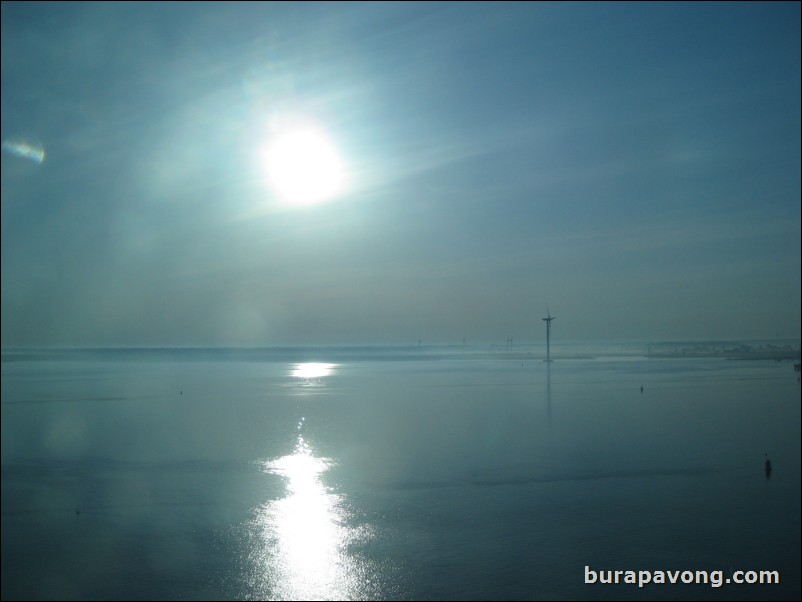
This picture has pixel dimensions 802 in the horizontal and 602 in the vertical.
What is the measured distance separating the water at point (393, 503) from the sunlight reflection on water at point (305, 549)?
0.23ft

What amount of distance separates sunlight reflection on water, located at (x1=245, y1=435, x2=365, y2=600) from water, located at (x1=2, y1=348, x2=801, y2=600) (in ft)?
0.23

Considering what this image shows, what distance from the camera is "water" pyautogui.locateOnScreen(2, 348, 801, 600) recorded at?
622 inches

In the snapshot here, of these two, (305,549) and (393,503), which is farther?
(393,503)

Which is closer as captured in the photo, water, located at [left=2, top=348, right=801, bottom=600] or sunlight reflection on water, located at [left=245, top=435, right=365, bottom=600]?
sunlight reflection on water, located at [left=245, top=435, right=365, bottom=600]

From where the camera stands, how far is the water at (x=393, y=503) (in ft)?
51.8

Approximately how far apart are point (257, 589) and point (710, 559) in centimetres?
1275

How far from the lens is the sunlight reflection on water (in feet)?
49.9

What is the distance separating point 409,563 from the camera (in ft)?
54.3

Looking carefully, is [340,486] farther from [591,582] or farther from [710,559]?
[710,559]

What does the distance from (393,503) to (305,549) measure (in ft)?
16.8

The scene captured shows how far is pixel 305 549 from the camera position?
17672 millimetres

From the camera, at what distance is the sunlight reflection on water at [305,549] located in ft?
49.9

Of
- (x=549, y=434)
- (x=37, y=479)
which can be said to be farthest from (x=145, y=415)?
(x=549, y=434)

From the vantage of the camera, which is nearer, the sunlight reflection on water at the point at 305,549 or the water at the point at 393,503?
the sunlight reflection on water at the point at 305,549
